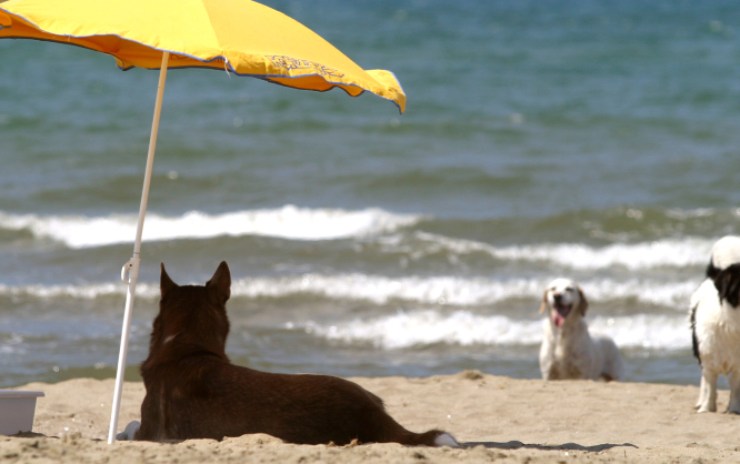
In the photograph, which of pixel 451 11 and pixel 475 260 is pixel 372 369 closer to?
pixel 475 260

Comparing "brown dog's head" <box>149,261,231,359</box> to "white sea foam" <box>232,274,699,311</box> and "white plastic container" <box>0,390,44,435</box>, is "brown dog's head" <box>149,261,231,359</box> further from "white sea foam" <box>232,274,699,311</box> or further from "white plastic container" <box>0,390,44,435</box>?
"white sea foam" <box>232,274,699,311</box>

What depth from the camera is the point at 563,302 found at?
10.4 meters

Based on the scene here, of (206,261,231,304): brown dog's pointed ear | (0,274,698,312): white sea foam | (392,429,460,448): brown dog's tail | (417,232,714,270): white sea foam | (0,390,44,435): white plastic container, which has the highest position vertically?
(417,232,714,270): white sea foam

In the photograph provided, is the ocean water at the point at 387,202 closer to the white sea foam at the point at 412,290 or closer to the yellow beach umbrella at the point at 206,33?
the white sea foam at the point at 412,290

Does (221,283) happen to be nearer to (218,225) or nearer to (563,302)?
(563,302)

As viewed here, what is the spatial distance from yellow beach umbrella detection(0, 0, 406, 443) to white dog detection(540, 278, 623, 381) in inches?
182

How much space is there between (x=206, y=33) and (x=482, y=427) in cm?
371

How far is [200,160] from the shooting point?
2175cm

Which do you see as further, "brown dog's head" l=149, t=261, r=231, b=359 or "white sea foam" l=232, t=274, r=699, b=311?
"white sea foam" l=232, t=274, r=699, b=311

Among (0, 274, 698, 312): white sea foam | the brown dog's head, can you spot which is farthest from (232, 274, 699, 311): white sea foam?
the brown dog's head

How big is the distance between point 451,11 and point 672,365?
33.1 m

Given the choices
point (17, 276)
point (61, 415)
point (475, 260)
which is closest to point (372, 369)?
point (61, 415)

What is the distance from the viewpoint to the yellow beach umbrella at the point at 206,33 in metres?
5.38

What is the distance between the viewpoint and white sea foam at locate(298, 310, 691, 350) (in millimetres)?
12195
